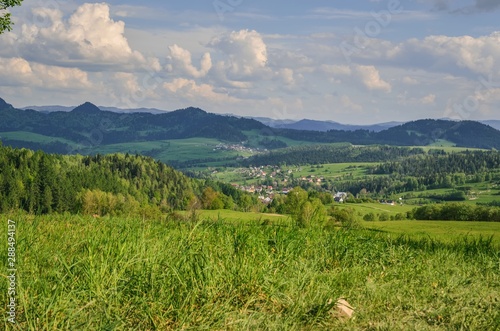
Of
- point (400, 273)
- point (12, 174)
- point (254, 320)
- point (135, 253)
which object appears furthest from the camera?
point (12, 174)

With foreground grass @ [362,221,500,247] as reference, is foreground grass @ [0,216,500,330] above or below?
above

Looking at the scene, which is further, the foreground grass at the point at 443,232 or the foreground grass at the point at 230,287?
the foreground grass at the point at 443,232

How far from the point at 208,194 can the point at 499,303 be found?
155 metres

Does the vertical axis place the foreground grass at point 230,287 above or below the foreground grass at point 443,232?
above

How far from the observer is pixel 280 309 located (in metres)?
5.72

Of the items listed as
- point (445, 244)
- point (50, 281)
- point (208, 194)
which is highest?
point (50, 281)

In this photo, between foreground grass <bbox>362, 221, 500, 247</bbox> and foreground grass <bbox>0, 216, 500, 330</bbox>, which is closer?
foreground grass <bbox>0, 216, 500, 330</bbox>

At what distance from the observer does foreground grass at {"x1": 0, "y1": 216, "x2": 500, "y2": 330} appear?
493 cm

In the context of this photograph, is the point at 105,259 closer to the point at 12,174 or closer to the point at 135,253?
the point at 135,253

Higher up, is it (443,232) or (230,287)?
(230,287)

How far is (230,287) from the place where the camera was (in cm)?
582

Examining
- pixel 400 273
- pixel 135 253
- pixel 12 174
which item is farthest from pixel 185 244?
pixel 12 174

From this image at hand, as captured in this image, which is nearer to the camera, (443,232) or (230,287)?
(230,287)

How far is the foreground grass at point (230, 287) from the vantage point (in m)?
4.93
